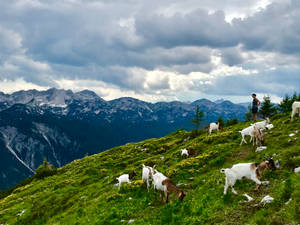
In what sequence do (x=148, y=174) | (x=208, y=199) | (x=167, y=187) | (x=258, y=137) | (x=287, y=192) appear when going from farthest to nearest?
(x=258, y=137) → (x=148, y=174) → (x=167, y=187) → (x=208, y=199) → (x=287, y=192)

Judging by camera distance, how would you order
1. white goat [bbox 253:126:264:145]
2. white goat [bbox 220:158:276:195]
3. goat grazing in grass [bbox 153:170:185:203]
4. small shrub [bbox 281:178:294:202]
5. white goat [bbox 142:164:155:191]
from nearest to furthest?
small shrub [bbox 281:178:294:202] < white goat [bbox 220:158:276:195] < goat grazing in grass [bbox 153:170:185:203] < white goat [bbox 142:164:155:191] < white goat [bbox 253:126:264:145]

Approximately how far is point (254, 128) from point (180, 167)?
26.1 ft

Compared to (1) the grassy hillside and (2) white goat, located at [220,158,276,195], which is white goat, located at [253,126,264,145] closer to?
(1) the grassy hillside

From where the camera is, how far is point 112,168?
3788 cm

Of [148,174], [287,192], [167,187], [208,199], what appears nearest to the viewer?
[287,192]

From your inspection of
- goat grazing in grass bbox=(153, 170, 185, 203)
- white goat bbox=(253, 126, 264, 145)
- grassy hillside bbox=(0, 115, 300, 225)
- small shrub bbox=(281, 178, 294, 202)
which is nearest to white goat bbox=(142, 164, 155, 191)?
grassy hillside bbox=(0, 115, 300, 225)

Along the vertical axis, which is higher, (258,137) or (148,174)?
(258,137)

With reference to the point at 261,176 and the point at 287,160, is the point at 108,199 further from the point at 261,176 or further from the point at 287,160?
the point at 287,160

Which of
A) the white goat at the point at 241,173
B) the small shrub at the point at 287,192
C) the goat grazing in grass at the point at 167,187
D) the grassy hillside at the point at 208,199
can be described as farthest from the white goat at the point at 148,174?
the small shrub at the point at 287,192

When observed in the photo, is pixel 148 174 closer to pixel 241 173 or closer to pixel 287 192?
pixel 241 173

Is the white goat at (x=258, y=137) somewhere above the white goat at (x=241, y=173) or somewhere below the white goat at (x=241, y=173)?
above

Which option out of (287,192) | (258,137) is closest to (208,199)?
(287,192)

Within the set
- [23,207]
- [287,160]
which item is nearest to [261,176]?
[287,160]

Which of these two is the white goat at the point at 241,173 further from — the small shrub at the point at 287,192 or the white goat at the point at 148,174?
the white goat at the point at 148,174
